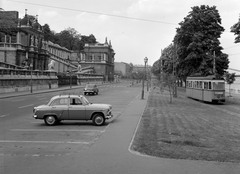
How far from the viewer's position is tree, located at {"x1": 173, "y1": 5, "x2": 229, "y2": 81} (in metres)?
43.6

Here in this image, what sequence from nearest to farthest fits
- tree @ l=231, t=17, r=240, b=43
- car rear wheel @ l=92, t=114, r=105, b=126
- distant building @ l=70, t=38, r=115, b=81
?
1. car rear wheel @ l=92, t=114, r=105, b=126
2. tree @ l=231, t=17, r=240, b=43
3. distant building @ l=70, t=38, r=115, b=81

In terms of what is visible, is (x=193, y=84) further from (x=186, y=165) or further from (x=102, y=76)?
(x=102, y=76)

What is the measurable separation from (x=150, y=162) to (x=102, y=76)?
356 ft

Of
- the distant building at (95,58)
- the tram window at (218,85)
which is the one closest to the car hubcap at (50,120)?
the tram window at (218,85)

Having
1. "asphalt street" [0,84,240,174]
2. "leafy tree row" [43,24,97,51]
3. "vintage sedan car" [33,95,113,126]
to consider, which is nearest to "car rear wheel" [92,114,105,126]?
"vintage sedan car" [33,95,113,126]

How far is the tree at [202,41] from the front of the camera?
43594mm

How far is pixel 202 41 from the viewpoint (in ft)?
145

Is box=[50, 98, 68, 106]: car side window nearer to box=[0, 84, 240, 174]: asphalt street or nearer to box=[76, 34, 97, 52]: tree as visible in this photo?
box=[0, 84, 240, 174]: asphalt street

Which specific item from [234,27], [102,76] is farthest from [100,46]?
[234,27]

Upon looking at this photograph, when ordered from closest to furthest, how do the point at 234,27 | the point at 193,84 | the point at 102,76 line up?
the point at 234,27
the point at 193,84
the point at 102,76

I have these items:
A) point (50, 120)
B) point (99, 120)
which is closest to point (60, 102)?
point (50, 120)

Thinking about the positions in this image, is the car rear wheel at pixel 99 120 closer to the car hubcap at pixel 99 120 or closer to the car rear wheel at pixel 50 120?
the car hubcap at pixel 99 120

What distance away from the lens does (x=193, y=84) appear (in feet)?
123

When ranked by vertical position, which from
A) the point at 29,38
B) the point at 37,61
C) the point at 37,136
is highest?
the point at 29,38
